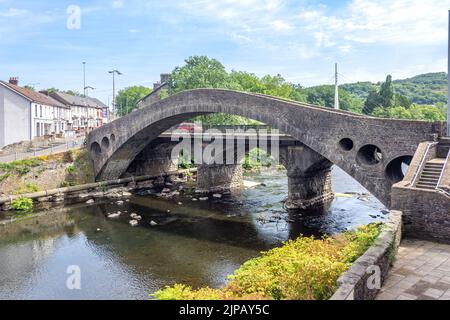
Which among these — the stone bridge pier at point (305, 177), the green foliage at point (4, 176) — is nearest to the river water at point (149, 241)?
the stone bridge pier at point (305, 177)

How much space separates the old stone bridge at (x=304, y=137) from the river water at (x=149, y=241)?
4.08 m

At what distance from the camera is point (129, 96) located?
10888 cm

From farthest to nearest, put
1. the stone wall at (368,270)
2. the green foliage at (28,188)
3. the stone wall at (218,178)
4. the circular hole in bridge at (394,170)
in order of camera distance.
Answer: the stone wall at (218,178)
the green foliage at (28,188)
the circular hole in bridge at (394,170)
the stone wall at (368,270)

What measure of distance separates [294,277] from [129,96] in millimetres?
105541

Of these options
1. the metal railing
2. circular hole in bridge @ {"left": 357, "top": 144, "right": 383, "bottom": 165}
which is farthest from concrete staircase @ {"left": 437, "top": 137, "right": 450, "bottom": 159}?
the metal railing

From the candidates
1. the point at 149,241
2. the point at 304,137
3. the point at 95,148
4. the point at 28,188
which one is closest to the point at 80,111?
the point at 95,148

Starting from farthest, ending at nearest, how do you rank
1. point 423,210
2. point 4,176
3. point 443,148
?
point 4,176 < point 443,148 < point 423,210

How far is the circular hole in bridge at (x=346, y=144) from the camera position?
20859 mm

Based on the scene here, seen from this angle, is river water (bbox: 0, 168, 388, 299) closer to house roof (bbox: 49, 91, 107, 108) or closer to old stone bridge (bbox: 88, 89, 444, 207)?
old stone bridge (bbox: 88, 89, 444, 207)

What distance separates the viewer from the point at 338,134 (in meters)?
20.7

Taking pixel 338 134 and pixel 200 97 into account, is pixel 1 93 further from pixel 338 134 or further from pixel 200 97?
pixel 338 134

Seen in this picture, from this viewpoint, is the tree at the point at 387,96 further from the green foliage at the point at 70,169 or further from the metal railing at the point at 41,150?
the green foliage at the point at 70,169

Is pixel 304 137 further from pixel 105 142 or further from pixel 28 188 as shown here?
pixel 28 188
